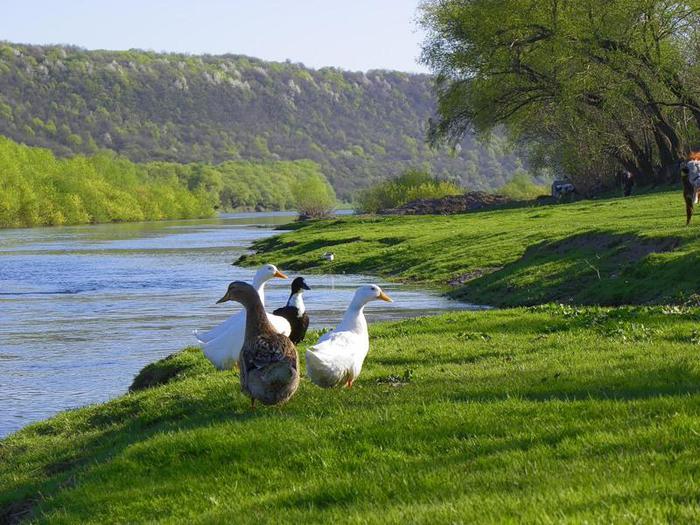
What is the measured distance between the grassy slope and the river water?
2.50 metres

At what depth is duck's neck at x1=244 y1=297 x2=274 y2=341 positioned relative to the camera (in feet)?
41.7

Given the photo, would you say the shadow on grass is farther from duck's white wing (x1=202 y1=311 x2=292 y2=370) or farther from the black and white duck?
the black and white duck

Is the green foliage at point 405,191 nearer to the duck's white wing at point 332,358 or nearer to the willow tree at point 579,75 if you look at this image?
the willow tree at point 579,75

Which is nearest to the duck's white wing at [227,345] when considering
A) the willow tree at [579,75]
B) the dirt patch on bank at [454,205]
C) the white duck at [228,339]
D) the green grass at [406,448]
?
the white duck at [228,339]

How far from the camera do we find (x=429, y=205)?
305 feet

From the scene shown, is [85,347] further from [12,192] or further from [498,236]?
[12,192]

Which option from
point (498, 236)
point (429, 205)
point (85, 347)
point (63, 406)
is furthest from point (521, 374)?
point (429, 205)

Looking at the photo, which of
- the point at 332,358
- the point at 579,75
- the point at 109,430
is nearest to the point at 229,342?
the point at 109,430

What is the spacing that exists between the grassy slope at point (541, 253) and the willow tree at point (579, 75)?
25.7ft

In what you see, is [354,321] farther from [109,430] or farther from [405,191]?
[405,191]

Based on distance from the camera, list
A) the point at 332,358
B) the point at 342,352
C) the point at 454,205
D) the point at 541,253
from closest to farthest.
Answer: the point at 332,358, the point at 342,352, the point at 541,253, the point at 454,205

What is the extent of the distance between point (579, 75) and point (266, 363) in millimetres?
53266

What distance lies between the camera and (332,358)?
13.3 meters

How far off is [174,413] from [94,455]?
4.00ft
